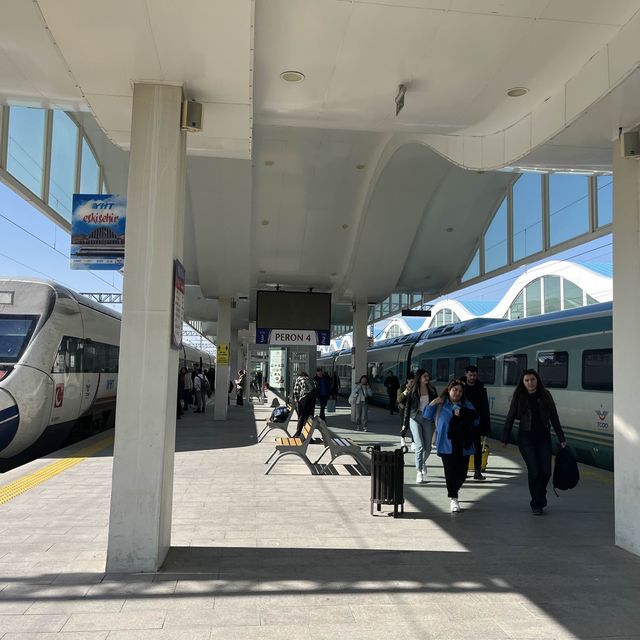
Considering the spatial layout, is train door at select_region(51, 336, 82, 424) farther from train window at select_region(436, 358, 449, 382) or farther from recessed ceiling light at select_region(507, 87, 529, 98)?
train window at select_region(436, 358, 449, 382)

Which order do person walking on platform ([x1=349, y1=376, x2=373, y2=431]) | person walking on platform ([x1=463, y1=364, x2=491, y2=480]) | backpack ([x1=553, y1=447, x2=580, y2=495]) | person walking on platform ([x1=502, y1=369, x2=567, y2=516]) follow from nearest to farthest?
backpack ([x1=553, y1=447, x2=580, y2=495]), person walking on platform ([x1=502, y1=369, x2=567, y2=516]), person walking on platform ([x1=463, y1=364, x2=491, y2=480]), person walking on platform ([x1=349, y1=376, x2=373, y2=431])

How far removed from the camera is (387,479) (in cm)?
593

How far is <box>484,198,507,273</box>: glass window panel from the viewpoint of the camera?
45.6 ft

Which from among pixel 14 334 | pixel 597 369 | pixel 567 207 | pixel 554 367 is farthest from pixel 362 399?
pixel 14 334

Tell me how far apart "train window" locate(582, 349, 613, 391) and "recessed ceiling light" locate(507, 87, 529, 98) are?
17.0ft

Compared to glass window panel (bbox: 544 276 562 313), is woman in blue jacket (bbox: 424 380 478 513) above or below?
below

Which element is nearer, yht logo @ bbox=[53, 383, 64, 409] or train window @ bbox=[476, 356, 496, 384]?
yht logo @ bbox=[53, 383, 64, 409]

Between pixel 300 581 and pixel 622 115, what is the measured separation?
426 cm

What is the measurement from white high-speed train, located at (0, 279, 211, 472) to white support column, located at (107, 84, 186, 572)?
17.4ft

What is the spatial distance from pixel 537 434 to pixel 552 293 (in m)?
41.4

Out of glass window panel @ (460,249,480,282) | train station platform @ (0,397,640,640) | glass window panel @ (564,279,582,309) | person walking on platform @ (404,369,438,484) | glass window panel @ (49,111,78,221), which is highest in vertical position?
glass window panel @ (564,279,582,309)

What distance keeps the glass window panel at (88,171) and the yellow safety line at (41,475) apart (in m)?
5.83

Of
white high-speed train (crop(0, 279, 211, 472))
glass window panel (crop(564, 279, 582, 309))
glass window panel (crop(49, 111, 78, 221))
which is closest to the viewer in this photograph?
white high-speed train (crop(0, 279, 211, 472))

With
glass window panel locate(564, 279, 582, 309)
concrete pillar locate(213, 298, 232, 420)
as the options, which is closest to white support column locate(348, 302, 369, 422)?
concrete pillar locate(213, 298, 232, 420)
